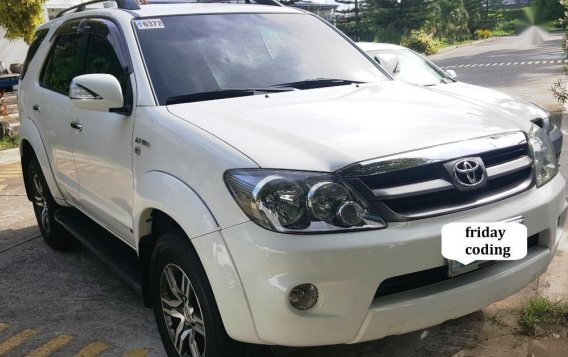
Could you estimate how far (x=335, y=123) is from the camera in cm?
265

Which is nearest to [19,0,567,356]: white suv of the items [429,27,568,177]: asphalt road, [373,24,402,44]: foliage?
[429,27,568,177]: asphalt road

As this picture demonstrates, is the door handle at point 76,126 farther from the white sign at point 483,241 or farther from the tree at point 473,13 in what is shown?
the tree at point 473,13

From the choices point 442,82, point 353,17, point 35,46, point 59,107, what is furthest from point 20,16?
point 353,17

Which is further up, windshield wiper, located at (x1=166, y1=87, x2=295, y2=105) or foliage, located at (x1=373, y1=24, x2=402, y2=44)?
windshield wiper, located at (x1=166, y1=87, x2=295, y2=105)

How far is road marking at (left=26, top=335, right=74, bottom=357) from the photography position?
3.30m

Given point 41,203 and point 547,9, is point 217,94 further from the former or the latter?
point 41,203

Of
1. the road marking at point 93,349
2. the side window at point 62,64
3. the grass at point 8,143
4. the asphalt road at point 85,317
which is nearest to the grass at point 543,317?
the asphalt road at point 85,317

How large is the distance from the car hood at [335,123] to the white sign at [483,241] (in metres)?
0.37

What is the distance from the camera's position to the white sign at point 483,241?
2.28 metres

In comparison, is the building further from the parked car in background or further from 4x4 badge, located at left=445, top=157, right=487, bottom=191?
4x4 badge, located at left=445, top=157, right=487, bottom=191

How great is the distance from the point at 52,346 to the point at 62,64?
2.12 metres

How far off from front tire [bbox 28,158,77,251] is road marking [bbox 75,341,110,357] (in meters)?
1.66

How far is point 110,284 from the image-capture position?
4223 mm

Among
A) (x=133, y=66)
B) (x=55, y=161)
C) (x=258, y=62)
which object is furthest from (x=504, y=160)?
(x=55, y=161)
